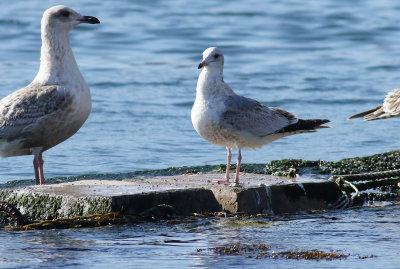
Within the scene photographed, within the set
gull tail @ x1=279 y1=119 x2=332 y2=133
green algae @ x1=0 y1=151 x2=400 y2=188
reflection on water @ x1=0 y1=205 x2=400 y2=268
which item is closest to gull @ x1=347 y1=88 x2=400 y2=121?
green algae @ x1=0 y1=151 x2=400 y2=188

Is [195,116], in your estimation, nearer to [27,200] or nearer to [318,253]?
[27,200]

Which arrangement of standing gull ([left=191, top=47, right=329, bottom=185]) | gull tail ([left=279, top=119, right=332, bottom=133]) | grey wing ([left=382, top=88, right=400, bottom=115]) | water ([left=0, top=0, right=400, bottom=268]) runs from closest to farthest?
water ([left=0, top=0, right=400, bottom=268])
standing gull ([left=191, top=47, right=329, bottom=185])
gull tail ([left=279, top=119, right=332, bottom=133])
grey wing ([left=382, top=88, right=400, bottom=115])

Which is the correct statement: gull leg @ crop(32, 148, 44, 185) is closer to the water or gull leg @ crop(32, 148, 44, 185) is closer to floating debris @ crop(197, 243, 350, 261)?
the water

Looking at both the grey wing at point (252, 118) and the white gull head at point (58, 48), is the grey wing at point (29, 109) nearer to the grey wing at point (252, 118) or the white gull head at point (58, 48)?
the white gull head at point (58, 48)

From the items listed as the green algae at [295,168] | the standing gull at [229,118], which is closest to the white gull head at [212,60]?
the standing gull at [229,118]

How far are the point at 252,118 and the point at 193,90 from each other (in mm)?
8003

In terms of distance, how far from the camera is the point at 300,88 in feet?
53.6

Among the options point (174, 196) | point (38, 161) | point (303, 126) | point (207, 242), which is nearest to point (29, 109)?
point (38, 161)

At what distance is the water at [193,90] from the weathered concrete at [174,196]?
0.29m

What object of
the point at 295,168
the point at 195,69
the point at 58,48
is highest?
the point at 195,69

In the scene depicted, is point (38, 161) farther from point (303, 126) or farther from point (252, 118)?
point (303, 126)

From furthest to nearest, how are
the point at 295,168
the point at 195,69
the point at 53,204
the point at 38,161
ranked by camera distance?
the point at 195,69
the point at 295,168
the point at 38,161
the point at 53,204

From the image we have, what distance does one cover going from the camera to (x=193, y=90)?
15.8 m

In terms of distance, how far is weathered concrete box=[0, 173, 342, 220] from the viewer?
6816 millimetres
